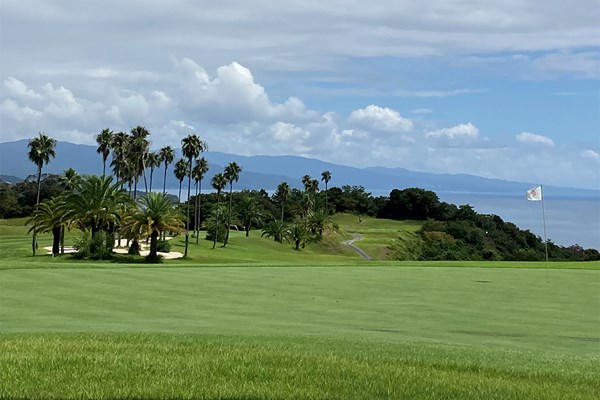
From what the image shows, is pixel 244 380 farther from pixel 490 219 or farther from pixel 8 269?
pixel 490 219

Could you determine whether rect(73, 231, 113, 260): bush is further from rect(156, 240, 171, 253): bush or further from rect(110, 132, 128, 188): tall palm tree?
rect(110, 132, 128, 188): tall palm tree

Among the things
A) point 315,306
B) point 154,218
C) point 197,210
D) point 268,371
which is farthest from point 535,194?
point 197,210

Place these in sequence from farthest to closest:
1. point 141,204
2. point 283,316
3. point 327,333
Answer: point 141,204, point 283,316, point 327,333

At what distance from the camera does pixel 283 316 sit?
17.4m

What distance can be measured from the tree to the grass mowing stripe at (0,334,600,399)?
164 ft

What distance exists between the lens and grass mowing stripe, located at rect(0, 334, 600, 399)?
7.95 meters

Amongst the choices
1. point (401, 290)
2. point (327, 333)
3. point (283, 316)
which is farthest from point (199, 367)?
point (401, 290)

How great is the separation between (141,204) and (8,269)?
35.8 m

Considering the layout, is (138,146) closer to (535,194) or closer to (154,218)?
(154,218)

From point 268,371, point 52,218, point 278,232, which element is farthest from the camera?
point 278,232

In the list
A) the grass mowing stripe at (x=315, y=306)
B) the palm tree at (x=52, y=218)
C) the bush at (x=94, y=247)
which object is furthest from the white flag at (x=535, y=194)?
the palm tree at (x=52, y=218)

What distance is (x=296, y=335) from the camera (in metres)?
14.0

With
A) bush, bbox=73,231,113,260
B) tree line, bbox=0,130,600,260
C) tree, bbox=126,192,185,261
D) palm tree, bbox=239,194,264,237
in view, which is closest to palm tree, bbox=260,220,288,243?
tree line, bbox=0,130,600,260

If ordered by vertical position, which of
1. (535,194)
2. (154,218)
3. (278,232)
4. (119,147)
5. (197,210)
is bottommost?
(278,232)
